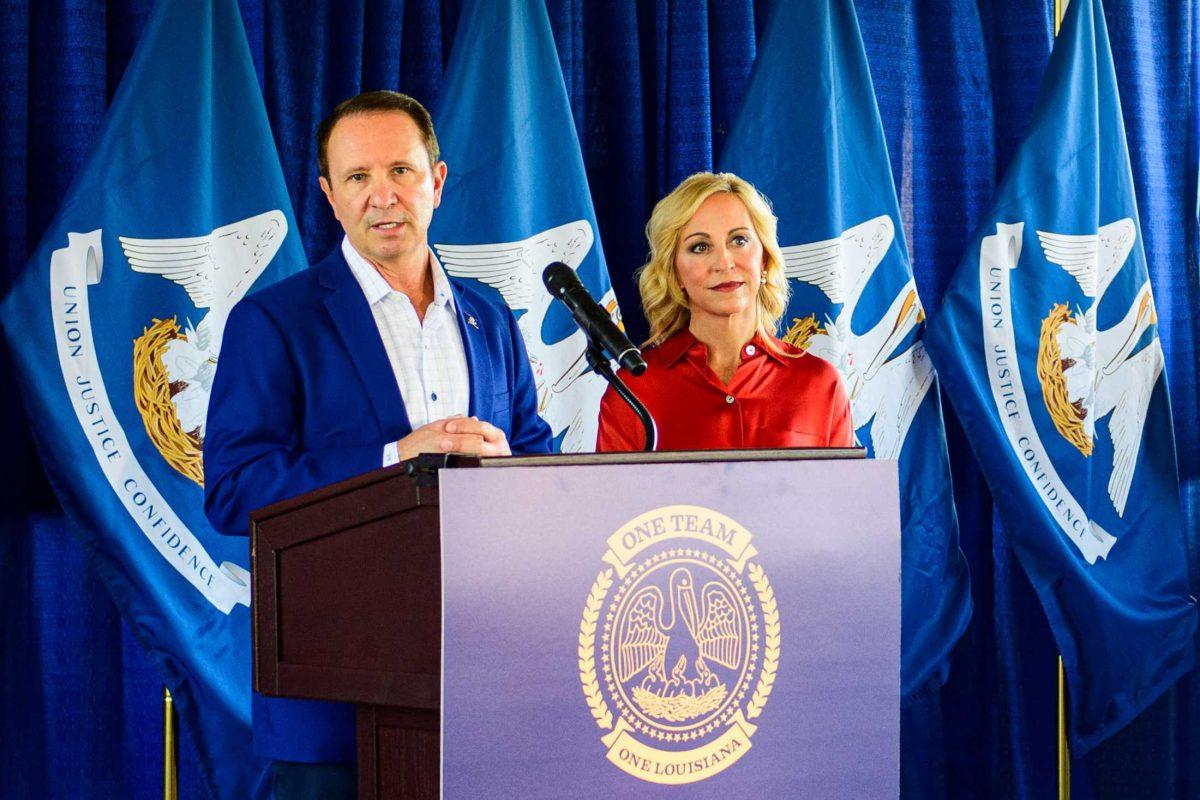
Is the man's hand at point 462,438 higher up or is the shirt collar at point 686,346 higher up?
the shirt collar at point 686,346

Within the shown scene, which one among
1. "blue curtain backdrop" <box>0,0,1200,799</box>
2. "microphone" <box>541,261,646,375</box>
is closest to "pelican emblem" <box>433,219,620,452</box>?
"blue curtain backdrop" <box>0,0,1200,799</box>

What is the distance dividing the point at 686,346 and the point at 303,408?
38.9 inches

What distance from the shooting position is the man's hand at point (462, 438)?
154 cm

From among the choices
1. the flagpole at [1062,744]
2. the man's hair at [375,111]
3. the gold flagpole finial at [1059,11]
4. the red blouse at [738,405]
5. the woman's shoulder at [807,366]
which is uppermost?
the gold flagpole finial at [1059,11]

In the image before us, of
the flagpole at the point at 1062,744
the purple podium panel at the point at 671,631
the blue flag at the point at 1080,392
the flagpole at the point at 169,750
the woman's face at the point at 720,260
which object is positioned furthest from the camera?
the flagpole at the point at 1062,744

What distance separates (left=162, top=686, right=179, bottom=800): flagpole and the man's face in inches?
53.7

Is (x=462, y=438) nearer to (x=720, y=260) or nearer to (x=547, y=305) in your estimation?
(x=720, y=260)

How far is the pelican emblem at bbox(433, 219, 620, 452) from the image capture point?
3096mm

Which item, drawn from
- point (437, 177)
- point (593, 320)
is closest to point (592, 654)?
point (593, 320)

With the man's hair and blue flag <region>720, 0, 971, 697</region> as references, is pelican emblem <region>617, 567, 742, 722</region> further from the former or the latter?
blue flag <region>720, 0, 971, 697</region>

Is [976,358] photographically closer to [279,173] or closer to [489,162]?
[489,162]

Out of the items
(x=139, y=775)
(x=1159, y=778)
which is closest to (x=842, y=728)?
(x=139, y=775)

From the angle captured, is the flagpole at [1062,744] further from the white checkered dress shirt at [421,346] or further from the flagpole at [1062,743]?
the white checkered dress shirt at [421,346]

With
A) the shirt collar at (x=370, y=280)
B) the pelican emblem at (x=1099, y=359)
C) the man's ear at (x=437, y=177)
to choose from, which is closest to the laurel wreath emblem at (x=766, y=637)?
the shirt collar at (x=370, y=280)
